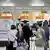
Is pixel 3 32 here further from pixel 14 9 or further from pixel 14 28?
pixel 14 9

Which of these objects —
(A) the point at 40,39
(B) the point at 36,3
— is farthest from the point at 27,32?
(B) the point at 36,3

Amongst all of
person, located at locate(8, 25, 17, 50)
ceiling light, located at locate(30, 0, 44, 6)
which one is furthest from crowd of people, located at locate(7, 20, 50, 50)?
ceiling light, located at locate(30, 0, 44, 6)

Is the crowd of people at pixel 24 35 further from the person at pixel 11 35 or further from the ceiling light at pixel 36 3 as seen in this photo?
the ceiling light at pixel 36 3

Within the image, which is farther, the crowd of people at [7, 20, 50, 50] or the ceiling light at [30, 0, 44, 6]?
the ceiling light at [30, 0, 44, 6]

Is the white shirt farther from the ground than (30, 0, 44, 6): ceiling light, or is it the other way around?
(30, 0, 44, 6): ceiling light

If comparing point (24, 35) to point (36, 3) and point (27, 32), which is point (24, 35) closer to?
point (27, 32)

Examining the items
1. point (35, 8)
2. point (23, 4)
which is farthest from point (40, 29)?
point (23, 4)

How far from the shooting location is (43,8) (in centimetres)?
324

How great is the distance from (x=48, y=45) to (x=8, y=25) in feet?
2.37

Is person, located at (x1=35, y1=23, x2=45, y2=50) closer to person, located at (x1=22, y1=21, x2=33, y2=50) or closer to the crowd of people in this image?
the crowd of people

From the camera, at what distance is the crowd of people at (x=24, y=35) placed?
6.87ft

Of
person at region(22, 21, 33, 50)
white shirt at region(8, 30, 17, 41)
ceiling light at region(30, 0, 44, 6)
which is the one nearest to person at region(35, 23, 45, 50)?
person at region(22, 21, 33, 50)

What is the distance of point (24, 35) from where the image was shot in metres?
2.13

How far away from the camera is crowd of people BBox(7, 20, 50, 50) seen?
2094 mm
